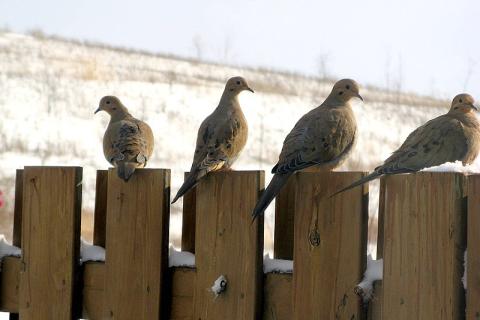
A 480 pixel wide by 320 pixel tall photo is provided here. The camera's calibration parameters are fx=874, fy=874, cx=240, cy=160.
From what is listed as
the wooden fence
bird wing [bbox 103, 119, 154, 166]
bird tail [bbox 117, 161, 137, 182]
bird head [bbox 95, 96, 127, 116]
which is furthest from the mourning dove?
the wooden fence

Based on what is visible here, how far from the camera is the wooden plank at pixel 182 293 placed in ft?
9.93

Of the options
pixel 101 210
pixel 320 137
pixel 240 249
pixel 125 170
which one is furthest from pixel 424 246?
pixel 320 137

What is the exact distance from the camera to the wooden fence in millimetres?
2506

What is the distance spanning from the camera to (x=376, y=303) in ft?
8.64

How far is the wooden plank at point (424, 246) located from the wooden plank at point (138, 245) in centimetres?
85

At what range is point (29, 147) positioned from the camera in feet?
78.5

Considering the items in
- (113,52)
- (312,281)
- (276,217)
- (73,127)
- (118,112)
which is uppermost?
(113,52)

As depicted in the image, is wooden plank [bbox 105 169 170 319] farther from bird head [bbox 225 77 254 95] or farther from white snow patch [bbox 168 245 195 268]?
bird head [bbox 225 77 254 95]

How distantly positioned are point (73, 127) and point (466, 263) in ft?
80.5

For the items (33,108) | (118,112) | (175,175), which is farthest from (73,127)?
(118,112)

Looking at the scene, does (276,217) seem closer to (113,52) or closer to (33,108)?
(33,108)

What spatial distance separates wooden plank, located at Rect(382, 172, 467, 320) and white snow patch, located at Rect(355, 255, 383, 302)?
0.23ft

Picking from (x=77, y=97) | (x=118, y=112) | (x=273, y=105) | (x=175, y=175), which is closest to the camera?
(x=118, y=112)

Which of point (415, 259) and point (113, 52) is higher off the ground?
point (113, 52)
